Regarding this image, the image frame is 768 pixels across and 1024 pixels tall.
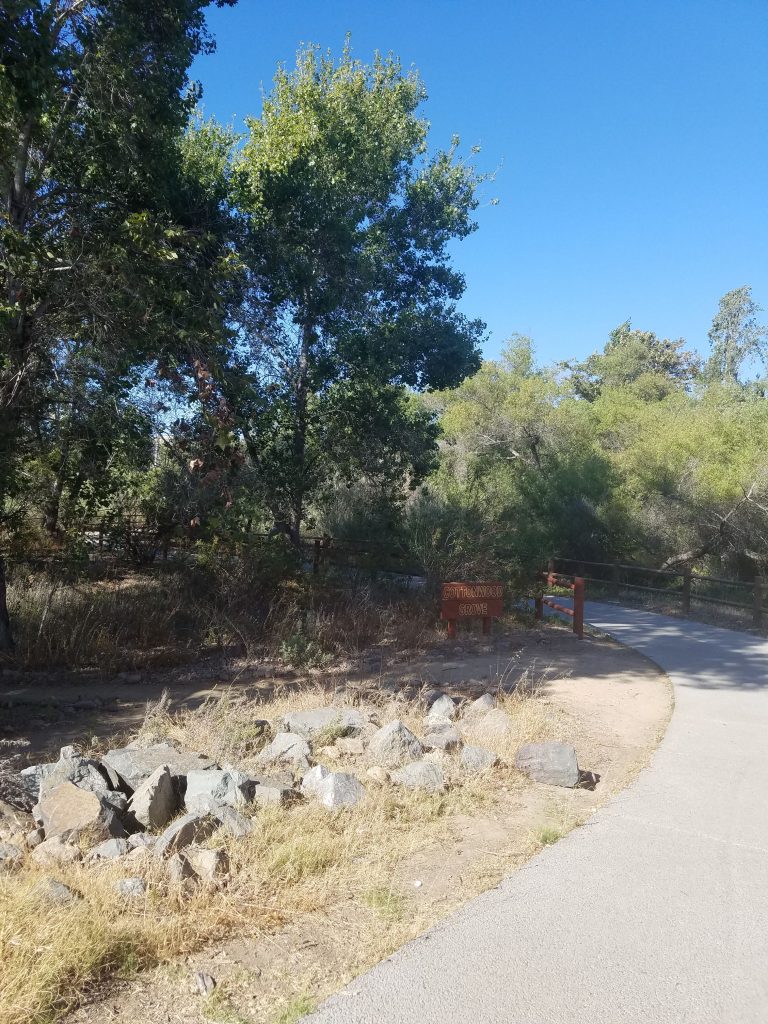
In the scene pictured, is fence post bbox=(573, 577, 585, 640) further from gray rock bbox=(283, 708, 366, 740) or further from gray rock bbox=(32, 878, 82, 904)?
gray rock bbox=(32, 878, 82, 904)

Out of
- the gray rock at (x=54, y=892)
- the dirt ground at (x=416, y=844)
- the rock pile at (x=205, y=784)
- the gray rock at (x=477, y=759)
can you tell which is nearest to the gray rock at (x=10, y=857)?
the rock pile at (x=205, y=784)

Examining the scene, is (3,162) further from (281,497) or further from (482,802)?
(482,802)

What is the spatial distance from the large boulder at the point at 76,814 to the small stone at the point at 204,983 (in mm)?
1573

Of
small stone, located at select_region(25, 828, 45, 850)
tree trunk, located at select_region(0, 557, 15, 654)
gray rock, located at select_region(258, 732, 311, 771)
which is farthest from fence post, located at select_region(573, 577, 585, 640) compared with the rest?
small stone, located at select_region(25, 828, 45, 850)

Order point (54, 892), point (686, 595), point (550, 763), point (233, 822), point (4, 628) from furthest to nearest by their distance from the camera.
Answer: point (686, 595)
point (4, 628)
point (550, 763)
point (233, 822)
point (54, 892)

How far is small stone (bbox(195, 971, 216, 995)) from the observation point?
351 centimetres

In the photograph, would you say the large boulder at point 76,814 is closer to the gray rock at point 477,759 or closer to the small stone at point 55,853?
the small stone at point 55,853

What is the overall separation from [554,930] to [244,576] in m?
10.3

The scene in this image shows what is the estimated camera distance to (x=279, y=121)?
55.3ft

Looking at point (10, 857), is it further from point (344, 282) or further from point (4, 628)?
point (344, 282)

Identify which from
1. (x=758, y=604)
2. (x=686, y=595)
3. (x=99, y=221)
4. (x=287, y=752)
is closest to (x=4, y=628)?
(x=99, y=221)

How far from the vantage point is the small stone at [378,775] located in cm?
625

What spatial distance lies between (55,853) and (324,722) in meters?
3.43

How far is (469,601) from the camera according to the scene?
1336cm
